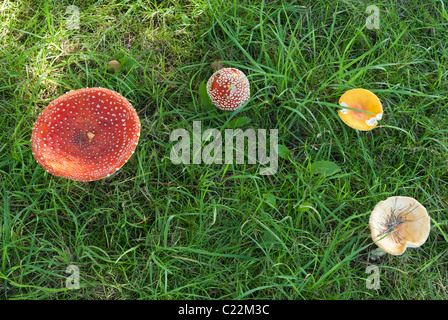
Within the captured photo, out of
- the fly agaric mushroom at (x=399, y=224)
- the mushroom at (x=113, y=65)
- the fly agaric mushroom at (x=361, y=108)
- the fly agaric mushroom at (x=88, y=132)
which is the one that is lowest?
the fly agaric mushroom at (x=399, y=224)

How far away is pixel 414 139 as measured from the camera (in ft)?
8.82

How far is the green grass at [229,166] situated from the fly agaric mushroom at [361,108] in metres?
0.10

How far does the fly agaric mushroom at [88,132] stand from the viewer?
2.22m

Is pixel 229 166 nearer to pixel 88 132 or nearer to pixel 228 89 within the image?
pixel 228 89

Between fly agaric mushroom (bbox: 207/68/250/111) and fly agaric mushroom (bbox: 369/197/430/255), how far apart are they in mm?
1293

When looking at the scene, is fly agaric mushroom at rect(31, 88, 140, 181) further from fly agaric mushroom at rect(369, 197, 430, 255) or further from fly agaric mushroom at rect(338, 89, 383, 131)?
Answer: fly agaric mushroom at rect(369, 197, 430, 255)

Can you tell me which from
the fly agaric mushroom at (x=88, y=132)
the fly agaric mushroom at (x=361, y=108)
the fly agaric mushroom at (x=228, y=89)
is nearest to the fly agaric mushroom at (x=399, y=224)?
the fly agaric mushroom at (x=361, y=108)

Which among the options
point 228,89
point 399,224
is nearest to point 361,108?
point 399,224

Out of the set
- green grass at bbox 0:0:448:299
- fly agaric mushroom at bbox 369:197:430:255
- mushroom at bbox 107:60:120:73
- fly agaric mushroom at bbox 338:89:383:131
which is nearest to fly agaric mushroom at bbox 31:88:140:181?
green grass at bbox 0:0:448:299

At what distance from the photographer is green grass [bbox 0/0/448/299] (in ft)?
7.79

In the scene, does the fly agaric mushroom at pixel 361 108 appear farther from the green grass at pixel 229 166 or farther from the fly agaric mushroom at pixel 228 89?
the fly agaric mushroom at pixel 228 89

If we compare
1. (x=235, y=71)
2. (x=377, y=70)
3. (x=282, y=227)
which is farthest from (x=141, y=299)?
(x=377, y=70)

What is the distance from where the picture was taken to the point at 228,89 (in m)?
2.38

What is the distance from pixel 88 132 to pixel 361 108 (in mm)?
2153
